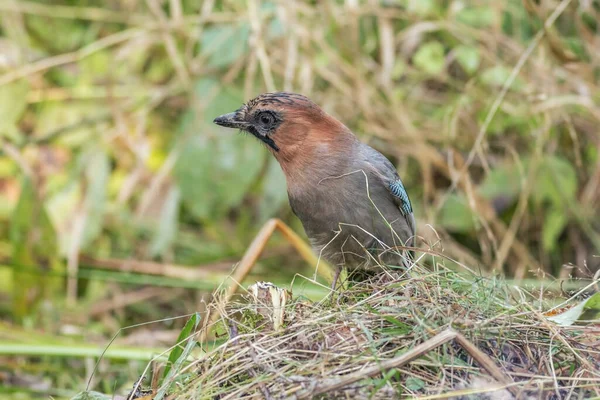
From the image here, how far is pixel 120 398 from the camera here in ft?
9.23

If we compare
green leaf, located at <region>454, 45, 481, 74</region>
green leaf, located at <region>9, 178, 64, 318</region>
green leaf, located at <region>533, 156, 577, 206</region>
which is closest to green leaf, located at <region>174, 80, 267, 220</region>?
green leaf, located at <region>9, 178, 64, 318</region>

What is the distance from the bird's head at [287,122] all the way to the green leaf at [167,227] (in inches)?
91.1

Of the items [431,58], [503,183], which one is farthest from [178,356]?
[503,183]

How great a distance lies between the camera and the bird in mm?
3463

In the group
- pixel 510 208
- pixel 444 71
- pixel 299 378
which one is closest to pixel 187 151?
pixel 444 71

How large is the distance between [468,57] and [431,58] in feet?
0.95

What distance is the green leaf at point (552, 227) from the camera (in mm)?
5316

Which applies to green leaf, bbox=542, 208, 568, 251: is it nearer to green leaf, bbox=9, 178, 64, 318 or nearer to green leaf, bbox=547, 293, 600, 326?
green leaf, bbox=547, 293, 600, 326

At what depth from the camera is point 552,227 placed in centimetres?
536

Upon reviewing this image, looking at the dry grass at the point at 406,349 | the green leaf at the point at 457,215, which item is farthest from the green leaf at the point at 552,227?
the dry grass at the point at 406,349

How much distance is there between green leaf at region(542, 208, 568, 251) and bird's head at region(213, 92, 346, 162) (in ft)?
7.44

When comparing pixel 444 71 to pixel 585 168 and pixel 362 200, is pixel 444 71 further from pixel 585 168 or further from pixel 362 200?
pixel 362 200

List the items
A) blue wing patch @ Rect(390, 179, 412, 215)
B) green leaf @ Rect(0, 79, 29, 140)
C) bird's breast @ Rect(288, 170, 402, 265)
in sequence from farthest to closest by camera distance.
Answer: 1. green leaf @ Rect(0, 79, 29, 140)
2. blue wing patch @ Rect(390, 179, 412, 215)
3. bird's breast @ Rect(288, 170, 402, 265)

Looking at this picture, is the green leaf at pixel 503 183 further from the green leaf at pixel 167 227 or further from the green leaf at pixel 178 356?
the green leaf at pixel 178 356
